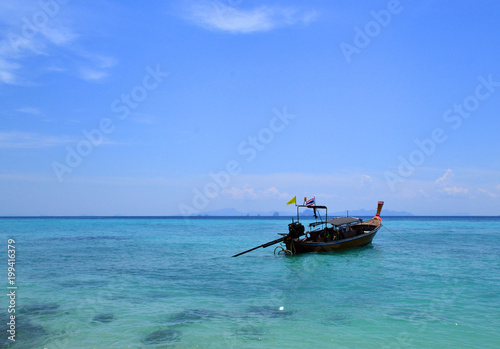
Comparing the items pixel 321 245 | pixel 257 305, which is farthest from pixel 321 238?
pixel 257 305

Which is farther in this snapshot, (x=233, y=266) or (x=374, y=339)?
(x=233, y=266)

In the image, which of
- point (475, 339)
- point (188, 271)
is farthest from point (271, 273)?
point (475, 339)

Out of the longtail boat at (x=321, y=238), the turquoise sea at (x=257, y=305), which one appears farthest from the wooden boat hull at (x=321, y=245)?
the turquoise sea at (x=257, y=305)

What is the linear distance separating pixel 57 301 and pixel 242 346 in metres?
10.5

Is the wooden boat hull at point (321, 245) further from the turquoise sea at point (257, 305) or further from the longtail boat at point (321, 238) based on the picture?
the turquoise sea at point (257, 305)

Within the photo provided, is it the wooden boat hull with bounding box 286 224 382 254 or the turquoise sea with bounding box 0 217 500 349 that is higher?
the wooden boat hull with bounding box 286 224 382 254

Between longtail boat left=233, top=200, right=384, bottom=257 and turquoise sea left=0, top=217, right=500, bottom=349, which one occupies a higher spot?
longtail boat left=233, top=200, right=384, bottom=257

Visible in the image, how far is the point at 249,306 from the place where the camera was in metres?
15.9

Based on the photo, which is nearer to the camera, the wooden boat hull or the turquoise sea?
the turquoise sea

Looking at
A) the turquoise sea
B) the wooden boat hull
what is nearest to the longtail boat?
the wooden boat hull

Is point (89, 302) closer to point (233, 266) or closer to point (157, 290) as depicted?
point (157, 290)

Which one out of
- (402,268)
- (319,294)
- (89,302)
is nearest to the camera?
(89,302)

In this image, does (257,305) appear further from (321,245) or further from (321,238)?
(321,238)

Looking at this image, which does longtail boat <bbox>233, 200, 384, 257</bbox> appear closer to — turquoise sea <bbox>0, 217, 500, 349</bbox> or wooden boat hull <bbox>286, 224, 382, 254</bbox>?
wooden boat hull <bbox>286, 224, 382, 254</bbox>
